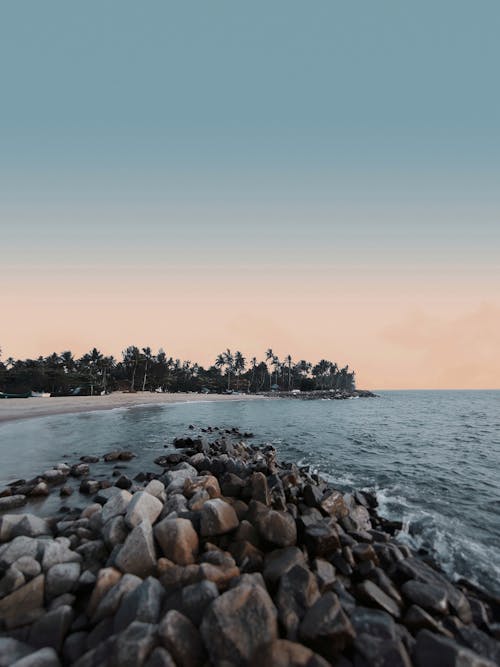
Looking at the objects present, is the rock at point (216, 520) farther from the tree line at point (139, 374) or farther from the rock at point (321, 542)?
the tree line at point (139, 374)

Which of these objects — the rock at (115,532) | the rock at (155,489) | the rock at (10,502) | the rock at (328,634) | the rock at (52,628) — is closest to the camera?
the rock at (328,634)

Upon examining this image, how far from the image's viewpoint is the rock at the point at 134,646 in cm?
349

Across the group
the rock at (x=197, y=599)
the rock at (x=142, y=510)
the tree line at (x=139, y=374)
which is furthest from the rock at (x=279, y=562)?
the tree line at (x=139, y=374)

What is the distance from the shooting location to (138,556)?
551 centimetres

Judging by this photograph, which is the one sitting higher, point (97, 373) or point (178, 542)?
point (97, 373)

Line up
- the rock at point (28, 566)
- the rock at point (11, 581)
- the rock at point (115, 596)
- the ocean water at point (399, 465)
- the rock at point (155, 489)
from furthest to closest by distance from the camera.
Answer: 1. the ocean water at point (399, 465)
2. the rock at point (155, 489)
3. the rock at point (28, 566)
4. the rock at point (11, 581)
5. the rock at point (115, 596)

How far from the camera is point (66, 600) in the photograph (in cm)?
495

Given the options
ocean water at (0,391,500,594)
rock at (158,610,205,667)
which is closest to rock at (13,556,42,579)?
rock at (158,610,205,667)

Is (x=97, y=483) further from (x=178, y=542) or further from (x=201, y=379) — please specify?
(x=201, y=379)

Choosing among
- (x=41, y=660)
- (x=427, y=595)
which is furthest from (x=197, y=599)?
(x=427, y=595)

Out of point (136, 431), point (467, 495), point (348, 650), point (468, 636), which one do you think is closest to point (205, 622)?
point (348, 650)

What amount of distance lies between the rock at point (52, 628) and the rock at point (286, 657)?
9.68 ft

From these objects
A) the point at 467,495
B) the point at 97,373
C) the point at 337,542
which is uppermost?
the point at 97,373

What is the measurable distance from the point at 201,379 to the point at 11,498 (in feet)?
395
